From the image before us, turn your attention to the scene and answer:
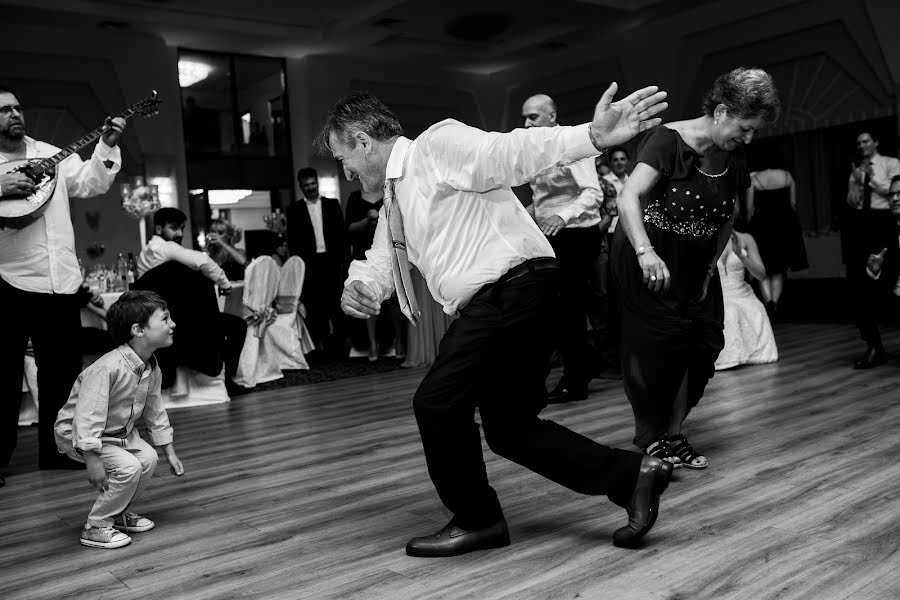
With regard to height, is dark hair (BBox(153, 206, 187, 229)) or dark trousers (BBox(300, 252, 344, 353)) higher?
dark hair (BBox(153, 206, 187, 229))

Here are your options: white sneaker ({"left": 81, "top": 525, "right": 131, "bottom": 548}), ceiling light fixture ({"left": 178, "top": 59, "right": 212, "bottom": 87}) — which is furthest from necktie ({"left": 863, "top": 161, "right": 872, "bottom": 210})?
ceiling light fixture ({"left": 178, "top": 59, "right": 212, "bottom": 87})

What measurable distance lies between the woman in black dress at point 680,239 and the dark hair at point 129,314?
1502 mm

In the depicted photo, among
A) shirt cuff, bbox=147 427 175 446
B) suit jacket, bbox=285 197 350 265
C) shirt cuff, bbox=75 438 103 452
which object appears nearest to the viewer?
shirt cuff, bbox=75 438 103 452

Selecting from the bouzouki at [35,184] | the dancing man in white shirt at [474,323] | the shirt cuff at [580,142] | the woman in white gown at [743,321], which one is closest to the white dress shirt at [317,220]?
the woman in white gown at [743,321]

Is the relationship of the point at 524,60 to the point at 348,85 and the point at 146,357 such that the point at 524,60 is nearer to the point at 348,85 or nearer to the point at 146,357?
the point at 348,85

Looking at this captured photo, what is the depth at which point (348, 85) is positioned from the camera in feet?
38.5

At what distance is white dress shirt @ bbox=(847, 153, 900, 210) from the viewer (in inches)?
267

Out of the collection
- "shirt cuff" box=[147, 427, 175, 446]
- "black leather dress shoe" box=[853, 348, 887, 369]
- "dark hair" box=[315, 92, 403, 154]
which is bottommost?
"black leather dress shoe" box=[853, 348, 887, 369]

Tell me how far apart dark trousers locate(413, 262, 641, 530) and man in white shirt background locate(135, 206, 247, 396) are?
332cm

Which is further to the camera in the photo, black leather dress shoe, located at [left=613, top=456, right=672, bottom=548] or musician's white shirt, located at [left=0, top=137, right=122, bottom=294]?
musician's white shirt, located at [left=0, top=137, right=122, bottom=294]

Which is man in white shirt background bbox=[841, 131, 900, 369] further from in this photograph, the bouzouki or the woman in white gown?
the bouzouki

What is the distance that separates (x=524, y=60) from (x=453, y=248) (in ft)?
36.6

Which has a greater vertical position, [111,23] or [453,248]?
[111,23]

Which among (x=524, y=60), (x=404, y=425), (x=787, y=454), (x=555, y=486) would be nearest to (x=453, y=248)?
(x=555, y=486)
